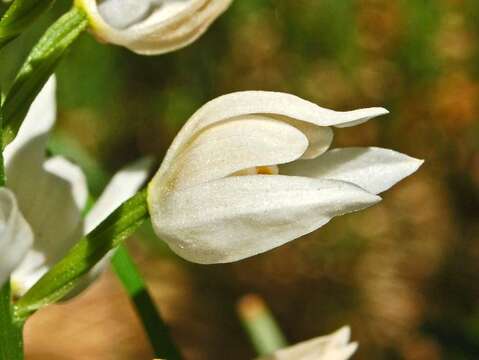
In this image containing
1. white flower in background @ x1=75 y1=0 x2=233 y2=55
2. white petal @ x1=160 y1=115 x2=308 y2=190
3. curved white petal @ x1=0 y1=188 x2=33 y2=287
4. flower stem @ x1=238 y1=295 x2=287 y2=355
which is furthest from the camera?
flower stem @ x1=238 y1=295 x2=287 y2=355

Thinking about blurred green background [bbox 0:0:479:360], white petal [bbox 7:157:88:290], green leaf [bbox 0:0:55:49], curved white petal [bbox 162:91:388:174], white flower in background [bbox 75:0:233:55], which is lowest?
blurred green background [bbox 0:0:479:360]

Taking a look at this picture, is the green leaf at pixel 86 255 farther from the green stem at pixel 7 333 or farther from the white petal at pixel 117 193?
the white petal at pixel 117 193

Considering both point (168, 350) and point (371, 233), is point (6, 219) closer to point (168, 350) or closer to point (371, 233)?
point (168, 350)

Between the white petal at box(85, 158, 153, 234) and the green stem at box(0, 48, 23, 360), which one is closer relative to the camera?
the green stem at box(0, 48, 23, 360)

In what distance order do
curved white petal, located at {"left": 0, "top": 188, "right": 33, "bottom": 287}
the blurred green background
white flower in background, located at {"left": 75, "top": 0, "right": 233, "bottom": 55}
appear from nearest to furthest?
1. curved white petal, located at {"left": 0, "top": 188, "right": 33, "bottom": 287}
2. white flower in background, located at {"left": 75, "top": 0, "right": 233, "bottom": 55}
3. the blurred green background

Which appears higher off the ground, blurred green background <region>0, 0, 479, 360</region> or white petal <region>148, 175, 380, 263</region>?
white petal <region>148, 175, 380, 263</region>

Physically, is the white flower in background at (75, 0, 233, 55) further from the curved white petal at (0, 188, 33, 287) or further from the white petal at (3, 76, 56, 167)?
the curved white petal at (0, 188, 33, 287)

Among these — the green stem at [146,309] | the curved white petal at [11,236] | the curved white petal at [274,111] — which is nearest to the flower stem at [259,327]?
the green stem at [146,309]

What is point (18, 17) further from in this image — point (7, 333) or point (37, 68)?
point (7, 333)

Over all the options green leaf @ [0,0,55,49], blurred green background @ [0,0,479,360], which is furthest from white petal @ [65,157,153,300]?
blurred green background @ [0,0,479,360]
